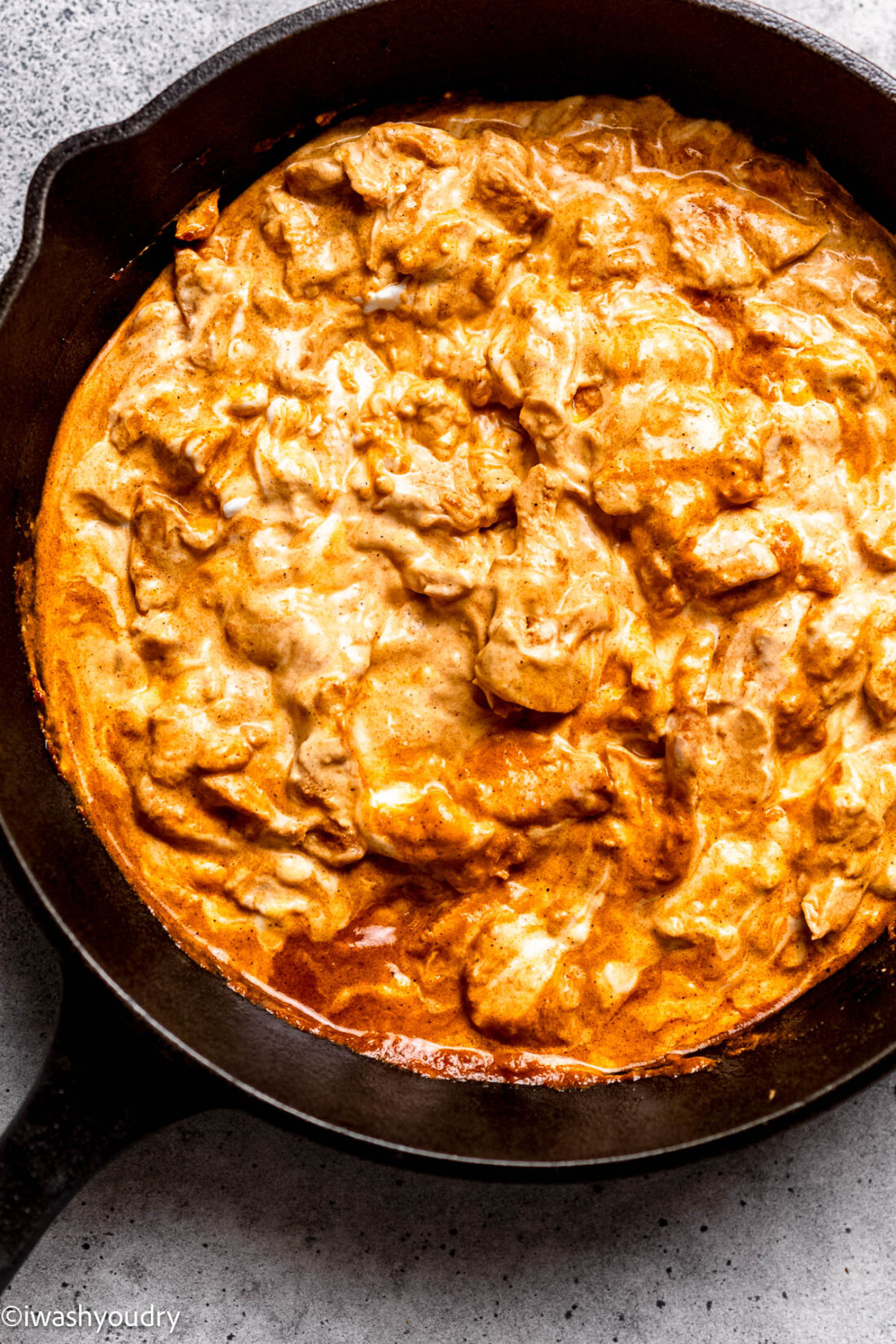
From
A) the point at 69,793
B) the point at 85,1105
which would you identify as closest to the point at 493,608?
the point at 69,793

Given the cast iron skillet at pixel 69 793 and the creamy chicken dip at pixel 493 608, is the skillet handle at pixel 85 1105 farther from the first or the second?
the creamy chicken dip at pixel 493 608

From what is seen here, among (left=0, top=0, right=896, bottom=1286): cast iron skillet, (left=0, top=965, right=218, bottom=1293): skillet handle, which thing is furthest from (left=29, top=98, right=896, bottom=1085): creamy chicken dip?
(left=0, top=965, right=218, bottom=1293): skillet handle

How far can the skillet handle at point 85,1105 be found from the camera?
7.14ft

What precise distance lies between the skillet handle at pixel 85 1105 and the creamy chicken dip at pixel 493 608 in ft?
1.24

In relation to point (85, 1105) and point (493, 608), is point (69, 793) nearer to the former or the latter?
point (85, 1105)

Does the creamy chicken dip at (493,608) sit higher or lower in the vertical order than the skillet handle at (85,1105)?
higher

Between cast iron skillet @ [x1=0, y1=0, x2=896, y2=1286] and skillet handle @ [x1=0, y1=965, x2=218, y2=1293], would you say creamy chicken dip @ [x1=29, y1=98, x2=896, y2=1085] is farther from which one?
skillet handle @ [x1=0, y1=965, x2=218, y2=1293]

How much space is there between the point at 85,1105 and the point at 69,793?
712mm

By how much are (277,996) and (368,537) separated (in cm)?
107

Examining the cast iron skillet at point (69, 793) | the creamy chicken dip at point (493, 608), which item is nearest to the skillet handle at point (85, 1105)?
the cast iron skillet at point (69, 793)

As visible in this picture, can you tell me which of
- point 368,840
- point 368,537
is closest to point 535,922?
point 368,840

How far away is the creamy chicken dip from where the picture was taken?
245 cm

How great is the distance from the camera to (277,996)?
8.48 ft

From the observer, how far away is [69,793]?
2602mm
